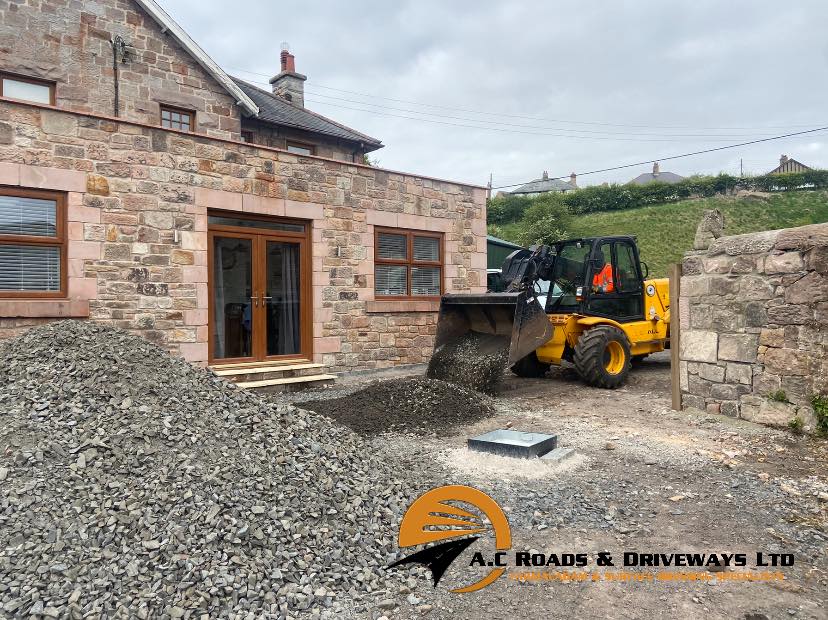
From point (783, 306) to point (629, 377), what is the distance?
433 centimetres

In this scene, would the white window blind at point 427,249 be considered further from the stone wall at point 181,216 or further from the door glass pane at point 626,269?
the door glass pane at point 626,269

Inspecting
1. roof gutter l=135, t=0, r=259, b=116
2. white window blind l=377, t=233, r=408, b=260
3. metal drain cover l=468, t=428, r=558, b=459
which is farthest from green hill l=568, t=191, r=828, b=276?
metal drain cover l=468, t=428, r=558, b=459

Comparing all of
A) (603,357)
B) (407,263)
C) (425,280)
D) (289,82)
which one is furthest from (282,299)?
(289,82)

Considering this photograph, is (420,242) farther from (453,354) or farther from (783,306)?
(783,306)

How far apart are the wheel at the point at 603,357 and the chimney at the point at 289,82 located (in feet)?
39.4

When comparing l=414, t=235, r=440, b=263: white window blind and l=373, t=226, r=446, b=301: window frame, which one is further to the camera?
l=414, t=235, r=440, b=263: white window blind

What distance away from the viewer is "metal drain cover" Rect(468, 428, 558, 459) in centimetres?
478

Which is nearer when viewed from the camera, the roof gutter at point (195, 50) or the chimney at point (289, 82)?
the roof gutter at point (195, 50)

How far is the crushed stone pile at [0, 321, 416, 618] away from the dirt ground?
1.58ft

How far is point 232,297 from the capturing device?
8039 millimetres

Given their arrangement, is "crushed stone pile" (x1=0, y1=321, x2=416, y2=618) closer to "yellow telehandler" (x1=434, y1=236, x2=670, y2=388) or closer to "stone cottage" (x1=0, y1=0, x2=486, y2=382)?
"stone cottage" (x1=0, y1=0, x2=486, y2=382)

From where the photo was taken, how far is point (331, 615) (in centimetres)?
266

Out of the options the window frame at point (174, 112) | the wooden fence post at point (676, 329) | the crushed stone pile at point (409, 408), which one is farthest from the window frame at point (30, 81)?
the wooden fence post at point (676, 329)

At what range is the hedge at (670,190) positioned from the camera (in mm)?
29188
